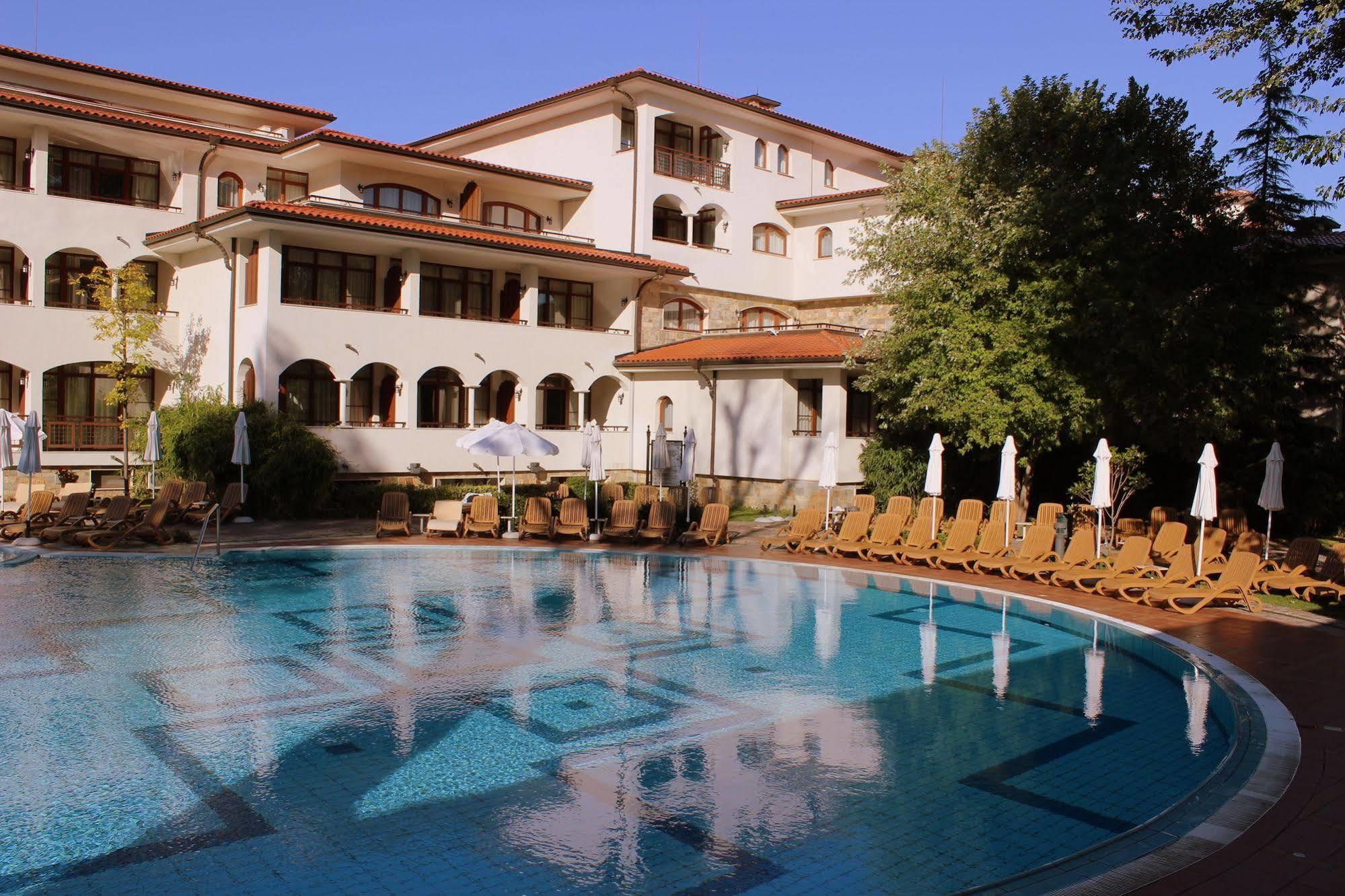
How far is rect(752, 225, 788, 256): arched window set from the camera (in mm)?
37156

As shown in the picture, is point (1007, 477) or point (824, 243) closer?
point (1007, 477)

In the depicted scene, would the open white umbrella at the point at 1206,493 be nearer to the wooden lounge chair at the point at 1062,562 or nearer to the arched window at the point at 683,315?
the wooden lounge chair at the point at 1062,562

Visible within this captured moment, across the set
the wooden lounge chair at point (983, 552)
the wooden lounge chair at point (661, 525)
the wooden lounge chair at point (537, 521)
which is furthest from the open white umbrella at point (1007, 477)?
the wooden lounge chair at point (537, 521)

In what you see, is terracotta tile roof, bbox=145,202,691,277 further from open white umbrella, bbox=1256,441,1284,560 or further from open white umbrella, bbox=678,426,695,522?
open white umbrella, bbox=1256,441,1284,560

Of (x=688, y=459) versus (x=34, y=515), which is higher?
(x=688, y=459)

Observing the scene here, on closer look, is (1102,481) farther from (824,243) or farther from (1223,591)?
(824,243)

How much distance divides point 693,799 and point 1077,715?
4630 millimetres

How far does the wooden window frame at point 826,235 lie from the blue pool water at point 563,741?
902 inches

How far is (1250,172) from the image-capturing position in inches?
930

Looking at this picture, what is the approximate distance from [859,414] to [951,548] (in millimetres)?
9567

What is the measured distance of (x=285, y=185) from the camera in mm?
32500

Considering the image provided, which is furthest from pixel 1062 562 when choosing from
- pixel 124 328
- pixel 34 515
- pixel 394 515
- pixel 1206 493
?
pixel 124 328

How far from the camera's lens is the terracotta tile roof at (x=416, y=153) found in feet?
97.2

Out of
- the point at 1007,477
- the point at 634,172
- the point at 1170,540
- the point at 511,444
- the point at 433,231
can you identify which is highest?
the point at 634,172
